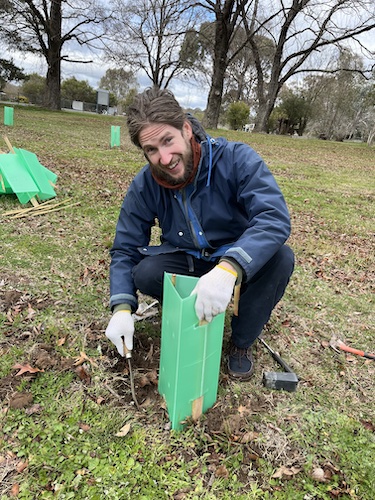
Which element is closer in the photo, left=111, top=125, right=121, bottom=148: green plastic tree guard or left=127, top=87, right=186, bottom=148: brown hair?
left=127, top=87, right=186, bottom=148: brown hair

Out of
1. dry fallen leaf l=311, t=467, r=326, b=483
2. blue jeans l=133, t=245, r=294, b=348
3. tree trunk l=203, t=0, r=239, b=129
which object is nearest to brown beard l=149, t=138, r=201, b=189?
blue jeans l=133, t=245, r=294, b=348

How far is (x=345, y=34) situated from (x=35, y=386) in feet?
69.6

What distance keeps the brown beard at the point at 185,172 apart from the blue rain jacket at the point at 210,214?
0.11 ft

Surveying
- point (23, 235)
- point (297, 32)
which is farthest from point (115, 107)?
point (23, 235)

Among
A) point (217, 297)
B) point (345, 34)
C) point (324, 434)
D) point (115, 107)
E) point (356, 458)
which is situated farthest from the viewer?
point (115, 107)

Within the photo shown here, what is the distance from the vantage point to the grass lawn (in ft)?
5.01

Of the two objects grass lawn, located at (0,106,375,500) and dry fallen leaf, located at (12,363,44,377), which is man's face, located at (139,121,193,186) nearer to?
grass lawn, located at (0,106,375,500)

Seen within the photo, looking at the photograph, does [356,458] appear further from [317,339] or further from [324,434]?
[317,339]

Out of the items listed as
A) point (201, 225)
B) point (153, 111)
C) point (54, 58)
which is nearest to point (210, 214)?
point (201, 225)

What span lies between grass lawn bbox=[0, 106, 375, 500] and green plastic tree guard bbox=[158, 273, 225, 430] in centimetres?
11

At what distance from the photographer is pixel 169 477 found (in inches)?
60.2

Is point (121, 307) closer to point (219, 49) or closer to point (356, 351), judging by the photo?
point (356, 351)

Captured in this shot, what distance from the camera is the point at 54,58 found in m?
21.2

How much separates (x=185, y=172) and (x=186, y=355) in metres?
0.84
